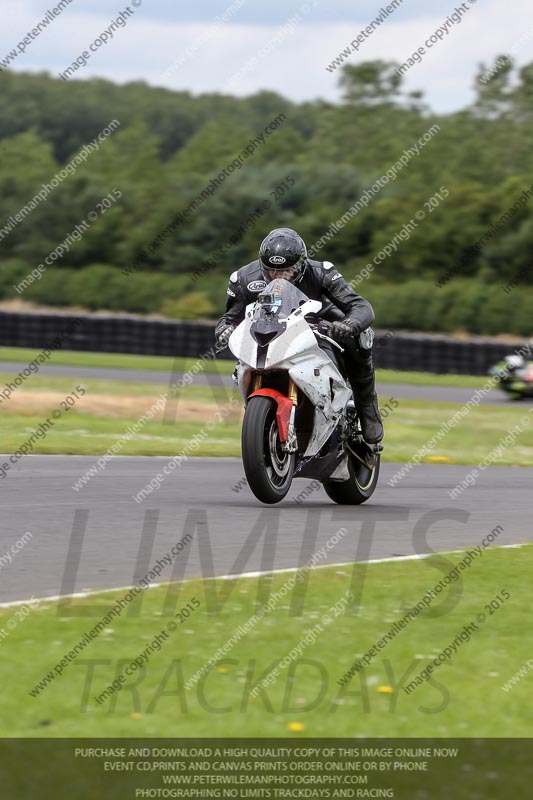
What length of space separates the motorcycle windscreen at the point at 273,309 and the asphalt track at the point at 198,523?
3.68ft

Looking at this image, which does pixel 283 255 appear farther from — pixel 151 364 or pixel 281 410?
pixel 151 364

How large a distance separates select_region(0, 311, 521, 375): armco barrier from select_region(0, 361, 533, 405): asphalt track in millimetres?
1937

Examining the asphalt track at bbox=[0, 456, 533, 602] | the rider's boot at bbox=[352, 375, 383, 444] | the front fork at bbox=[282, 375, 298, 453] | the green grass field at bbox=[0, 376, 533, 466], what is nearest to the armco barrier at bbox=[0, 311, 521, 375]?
the green grass field at bbox=[0, 376, 533, 466]

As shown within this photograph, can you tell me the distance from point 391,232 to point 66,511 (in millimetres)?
46319

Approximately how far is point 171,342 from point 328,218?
24127mm

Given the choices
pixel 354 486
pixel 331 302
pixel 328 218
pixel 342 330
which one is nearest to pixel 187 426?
pixel 354 486

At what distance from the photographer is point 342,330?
934cm

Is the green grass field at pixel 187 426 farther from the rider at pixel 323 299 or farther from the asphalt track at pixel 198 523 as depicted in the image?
the rider at pixel 323 299

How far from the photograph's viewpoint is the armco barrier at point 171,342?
99.8ft

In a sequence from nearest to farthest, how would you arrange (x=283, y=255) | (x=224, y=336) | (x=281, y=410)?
(x=281, y=410)
(x=283, y=255)
(x=224, y=336)

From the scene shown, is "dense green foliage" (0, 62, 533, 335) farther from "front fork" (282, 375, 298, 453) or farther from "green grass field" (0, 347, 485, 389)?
"front fork" (282, 375, 298, 453)

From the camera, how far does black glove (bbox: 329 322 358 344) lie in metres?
9.33
